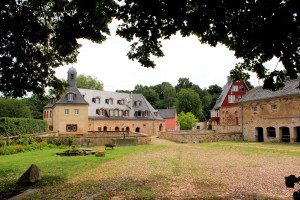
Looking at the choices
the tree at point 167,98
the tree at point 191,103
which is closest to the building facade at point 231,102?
the tree at point 191,103

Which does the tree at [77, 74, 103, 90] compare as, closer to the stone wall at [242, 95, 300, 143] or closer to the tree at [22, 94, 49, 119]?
the tree at [22, 94, 49, 119]

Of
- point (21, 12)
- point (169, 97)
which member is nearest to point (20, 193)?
point (21, 12)

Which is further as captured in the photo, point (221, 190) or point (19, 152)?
point (19, 152)

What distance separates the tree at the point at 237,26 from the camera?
5.41m

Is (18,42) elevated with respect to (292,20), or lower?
elevated

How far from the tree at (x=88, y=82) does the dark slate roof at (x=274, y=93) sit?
51937 mm

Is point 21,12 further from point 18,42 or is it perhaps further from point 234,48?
point 234,48

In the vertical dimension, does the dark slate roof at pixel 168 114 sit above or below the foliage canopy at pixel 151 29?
below

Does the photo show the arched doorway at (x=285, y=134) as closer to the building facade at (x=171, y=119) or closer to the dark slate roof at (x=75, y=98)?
the dark slate roof at (x=75, y=98)

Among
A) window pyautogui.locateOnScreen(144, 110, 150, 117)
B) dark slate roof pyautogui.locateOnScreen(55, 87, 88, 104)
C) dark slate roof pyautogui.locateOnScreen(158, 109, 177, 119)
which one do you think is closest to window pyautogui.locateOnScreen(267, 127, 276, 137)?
window pyautogui.locateOnScreen(144, 110, 150, 117)

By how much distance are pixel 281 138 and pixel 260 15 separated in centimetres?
2903

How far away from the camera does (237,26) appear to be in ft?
22.4

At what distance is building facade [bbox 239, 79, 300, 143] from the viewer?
2945 cm

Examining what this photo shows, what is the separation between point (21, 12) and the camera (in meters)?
8.86
